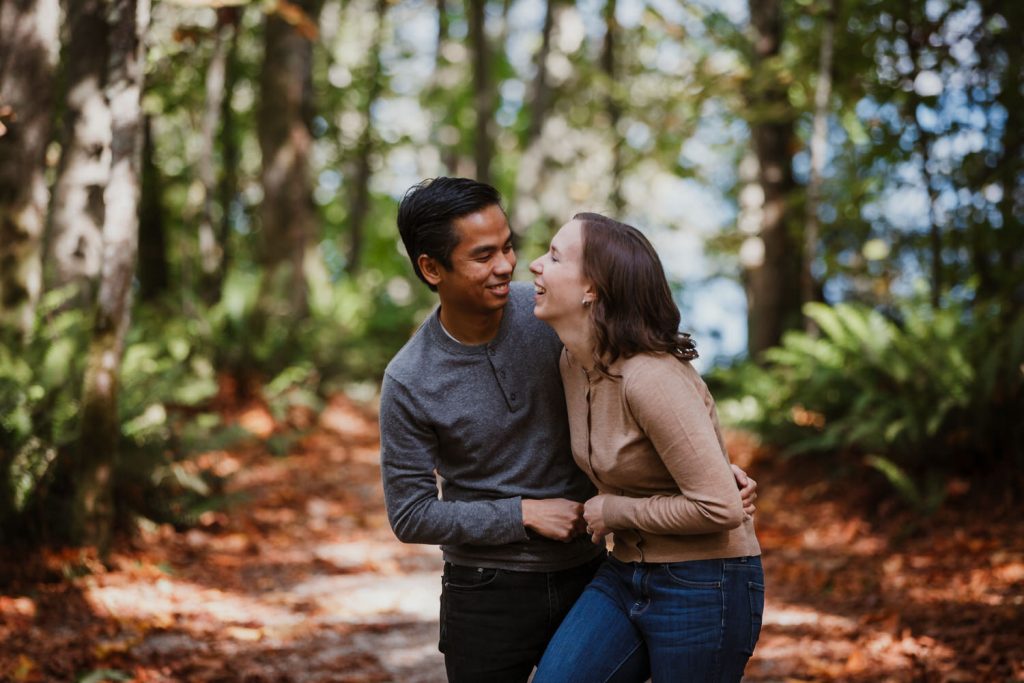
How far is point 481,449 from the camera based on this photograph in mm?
2730

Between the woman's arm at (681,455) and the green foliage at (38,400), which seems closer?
the woman's arm at (681,455)

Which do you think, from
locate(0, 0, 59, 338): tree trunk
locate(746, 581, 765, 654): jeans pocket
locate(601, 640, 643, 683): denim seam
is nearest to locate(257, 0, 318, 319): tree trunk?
→ locate(0, 0, 59, 338): tree trunk

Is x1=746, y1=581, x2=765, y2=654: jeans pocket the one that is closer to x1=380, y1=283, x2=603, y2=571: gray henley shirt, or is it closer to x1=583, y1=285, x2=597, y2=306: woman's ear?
x1=380, y1=283, x2=603, y2=571: gray henley shirt

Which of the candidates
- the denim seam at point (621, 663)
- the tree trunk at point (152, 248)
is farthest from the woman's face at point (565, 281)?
the tree trunk at point (152, 248)

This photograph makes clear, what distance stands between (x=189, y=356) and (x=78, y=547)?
5196mm

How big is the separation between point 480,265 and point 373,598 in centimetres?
379

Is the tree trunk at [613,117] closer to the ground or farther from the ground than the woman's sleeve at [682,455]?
farther from the ground

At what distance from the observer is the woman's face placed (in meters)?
2.56

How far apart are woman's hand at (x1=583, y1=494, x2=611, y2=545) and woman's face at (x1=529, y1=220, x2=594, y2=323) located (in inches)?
20.0

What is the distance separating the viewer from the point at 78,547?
215 inches

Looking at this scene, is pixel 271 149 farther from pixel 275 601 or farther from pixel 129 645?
pixel 129 645

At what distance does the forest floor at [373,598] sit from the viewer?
4.54 metres

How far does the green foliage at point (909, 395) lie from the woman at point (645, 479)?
4.59 m

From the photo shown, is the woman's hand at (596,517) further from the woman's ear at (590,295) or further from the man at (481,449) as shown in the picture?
the woman's ear at (590,295)
